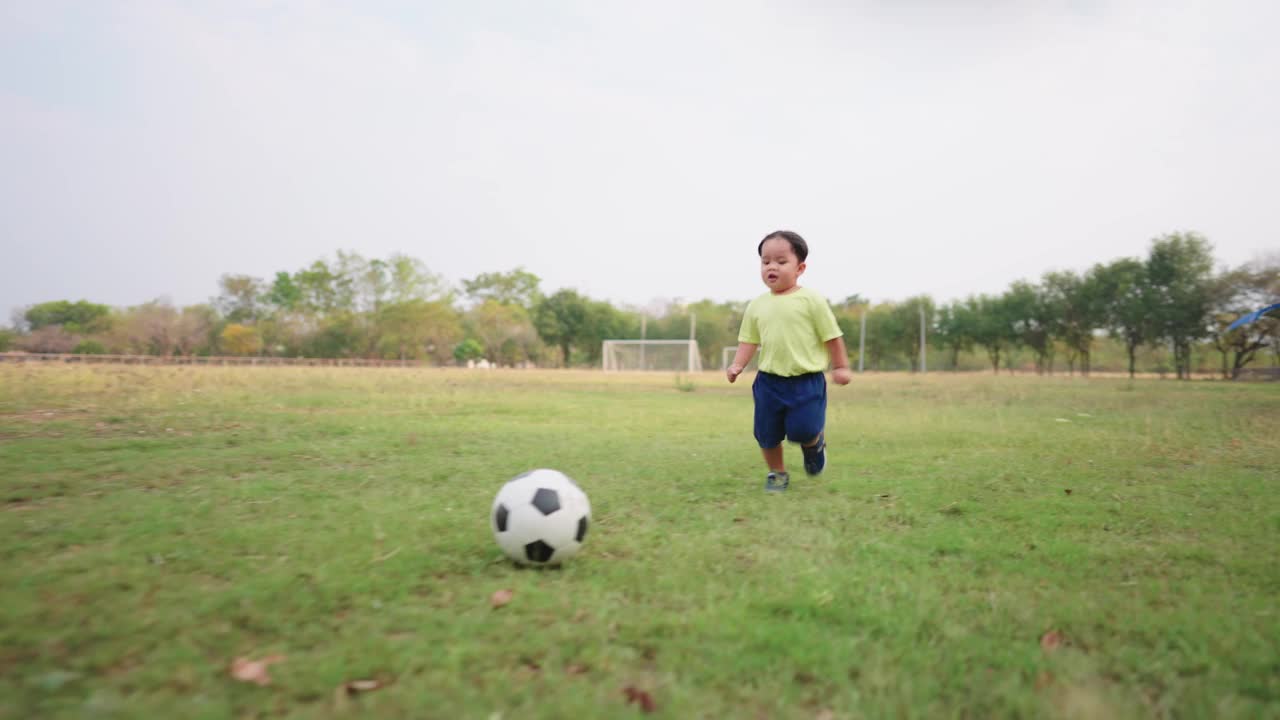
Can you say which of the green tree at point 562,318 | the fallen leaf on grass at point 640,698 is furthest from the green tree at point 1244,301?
the green tree at point 562,318

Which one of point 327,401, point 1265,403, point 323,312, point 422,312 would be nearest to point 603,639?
point 327,401

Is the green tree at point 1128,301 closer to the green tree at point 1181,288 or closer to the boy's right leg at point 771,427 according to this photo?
the green tree at point 1181,288

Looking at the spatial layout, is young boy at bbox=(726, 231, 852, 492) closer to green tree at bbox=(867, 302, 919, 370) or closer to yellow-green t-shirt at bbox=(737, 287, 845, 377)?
yellow-green t-shirt at bbox=(737, 287, 845, 377)

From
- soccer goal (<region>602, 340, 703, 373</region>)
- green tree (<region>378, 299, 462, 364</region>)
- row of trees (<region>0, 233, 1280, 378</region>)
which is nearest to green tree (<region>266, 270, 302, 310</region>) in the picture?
row of trees (<region>0, 233, 1280, 378</region>)

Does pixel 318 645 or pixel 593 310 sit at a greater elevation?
pixel 593 310

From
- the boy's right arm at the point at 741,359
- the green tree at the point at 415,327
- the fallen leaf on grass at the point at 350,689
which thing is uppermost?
the green tree at the point at 415,327

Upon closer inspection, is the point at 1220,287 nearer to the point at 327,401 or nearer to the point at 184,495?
the point at 327,401

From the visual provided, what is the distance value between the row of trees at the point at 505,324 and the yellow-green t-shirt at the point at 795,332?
46.0 metres

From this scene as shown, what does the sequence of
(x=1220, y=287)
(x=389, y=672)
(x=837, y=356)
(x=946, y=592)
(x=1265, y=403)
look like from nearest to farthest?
(x=389, y=672) → (x=946, y=592) → (x=837, y=356) → (x=1265, y=403) → (x=1220, y=287)

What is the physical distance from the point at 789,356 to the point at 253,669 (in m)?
3.84

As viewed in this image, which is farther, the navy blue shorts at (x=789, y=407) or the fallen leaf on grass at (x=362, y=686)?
the navy blue shorts at (x=789, y=407)

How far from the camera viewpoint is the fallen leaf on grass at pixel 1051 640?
2248 millimetres

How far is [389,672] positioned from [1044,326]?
188 ft

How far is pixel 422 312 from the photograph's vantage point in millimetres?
66125
